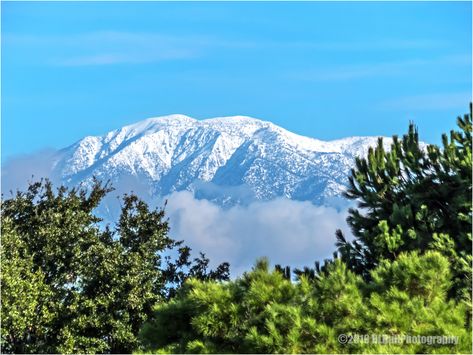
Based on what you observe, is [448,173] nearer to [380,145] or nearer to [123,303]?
[380,145]

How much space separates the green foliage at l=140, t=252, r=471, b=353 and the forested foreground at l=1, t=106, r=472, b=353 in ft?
0.08

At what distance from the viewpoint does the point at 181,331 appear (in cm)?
1803

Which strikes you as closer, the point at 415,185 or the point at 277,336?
the point at 277,336

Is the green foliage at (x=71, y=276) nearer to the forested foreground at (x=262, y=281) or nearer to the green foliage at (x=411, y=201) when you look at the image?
the forested foreground at (x=262, y=281)

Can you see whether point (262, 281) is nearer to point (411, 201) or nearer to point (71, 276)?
point (411, 201)

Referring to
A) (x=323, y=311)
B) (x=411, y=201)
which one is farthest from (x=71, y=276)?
(x=323, y=311)

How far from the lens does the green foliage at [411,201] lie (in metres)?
23.1

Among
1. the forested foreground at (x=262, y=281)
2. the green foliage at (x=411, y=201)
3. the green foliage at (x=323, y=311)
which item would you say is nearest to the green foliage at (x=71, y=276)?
the forested foreground at (x=262, y=281)

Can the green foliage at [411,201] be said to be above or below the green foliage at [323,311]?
above

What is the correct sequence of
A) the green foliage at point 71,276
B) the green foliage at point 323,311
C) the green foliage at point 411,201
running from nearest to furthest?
the green foliage at point 323,311 → the green foliage at point 411,201 → the green foliage at point 71,276

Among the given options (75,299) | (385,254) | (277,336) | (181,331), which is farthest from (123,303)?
(277,336)

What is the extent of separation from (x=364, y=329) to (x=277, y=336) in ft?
5.01

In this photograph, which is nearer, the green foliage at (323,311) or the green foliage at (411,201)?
the green foliage at (323,311)

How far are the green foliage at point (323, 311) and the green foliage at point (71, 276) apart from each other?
11204 millimetres
